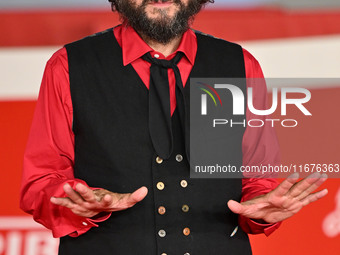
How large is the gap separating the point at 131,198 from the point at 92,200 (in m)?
0.10

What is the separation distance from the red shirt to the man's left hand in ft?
0.29

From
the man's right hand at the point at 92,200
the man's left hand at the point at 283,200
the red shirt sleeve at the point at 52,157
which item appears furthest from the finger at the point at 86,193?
the man's left hand at the point at 283,200

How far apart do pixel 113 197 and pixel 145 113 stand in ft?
1.10

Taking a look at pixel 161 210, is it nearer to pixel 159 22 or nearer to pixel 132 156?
pixel 132 156

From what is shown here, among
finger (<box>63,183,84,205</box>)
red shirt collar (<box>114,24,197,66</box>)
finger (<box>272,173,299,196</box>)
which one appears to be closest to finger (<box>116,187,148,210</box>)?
finger (<box>63,183,84,205</box>)

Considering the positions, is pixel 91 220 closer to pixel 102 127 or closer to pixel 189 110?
pixel 102 127

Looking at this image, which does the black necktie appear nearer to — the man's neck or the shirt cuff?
the man's neck

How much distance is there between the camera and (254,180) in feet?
6.37

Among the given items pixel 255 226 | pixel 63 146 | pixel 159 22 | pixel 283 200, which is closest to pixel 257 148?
pixel 255 226

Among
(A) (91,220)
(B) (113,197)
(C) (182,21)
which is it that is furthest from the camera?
(C) (182,21)

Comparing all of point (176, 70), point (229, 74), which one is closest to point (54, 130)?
point (176, 70)

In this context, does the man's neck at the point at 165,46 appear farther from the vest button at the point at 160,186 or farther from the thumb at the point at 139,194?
the thumb at the point at 139,194

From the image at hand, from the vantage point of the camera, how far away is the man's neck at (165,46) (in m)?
1.97

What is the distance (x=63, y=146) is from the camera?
1.84m
